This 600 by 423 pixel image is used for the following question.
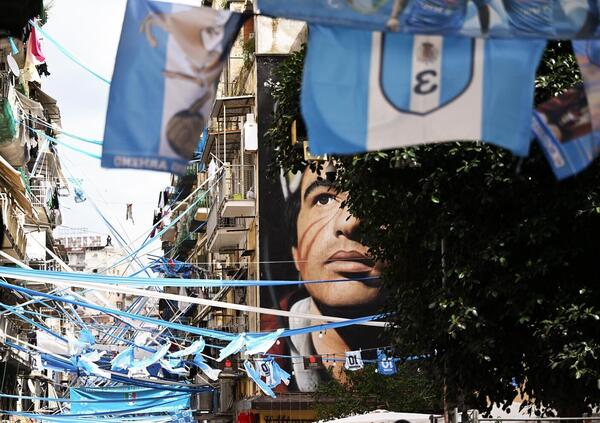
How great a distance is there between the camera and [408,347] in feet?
54.2

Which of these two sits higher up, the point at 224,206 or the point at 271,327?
the point at 224,206

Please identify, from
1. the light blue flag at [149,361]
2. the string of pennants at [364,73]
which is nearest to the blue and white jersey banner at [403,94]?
the string of pennants at [364,73]

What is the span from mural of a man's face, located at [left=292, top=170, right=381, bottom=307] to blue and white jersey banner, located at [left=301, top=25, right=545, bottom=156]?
2875 cm

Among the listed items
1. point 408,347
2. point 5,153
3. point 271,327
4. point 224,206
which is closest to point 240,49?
point 224,206

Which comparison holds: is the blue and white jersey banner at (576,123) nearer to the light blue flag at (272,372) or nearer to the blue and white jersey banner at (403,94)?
the blue and white jersey banner at (403,94)

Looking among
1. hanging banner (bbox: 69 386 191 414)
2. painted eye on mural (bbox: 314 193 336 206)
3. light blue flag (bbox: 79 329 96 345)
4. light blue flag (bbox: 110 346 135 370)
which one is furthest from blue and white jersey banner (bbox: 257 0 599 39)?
Result: hanging banner (bbox: 69 386 191 414)

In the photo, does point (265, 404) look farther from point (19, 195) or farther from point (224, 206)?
point (19, 195)

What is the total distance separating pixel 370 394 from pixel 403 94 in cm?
2533

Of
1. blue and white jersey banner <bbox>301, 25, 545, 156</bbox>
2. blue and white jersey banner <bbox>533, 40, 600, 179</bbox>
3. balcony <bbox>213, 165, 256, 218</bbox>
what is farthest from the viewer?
balcony <bbox>213, 165, 256, 218</bbox>

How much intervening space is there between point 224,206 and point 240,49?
918cm

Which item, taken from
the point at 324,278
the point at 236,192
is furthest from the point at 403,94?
the point at 236,192

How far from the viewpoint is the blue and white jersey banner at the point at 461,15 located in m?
8.05

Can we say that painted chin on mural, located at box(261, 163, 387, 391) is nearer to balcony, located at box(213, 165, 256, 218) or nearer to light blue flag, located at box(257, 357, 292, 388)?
balcony, located at box(213, 165, 256, 218)

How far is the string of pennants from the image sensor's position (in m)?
8.04
